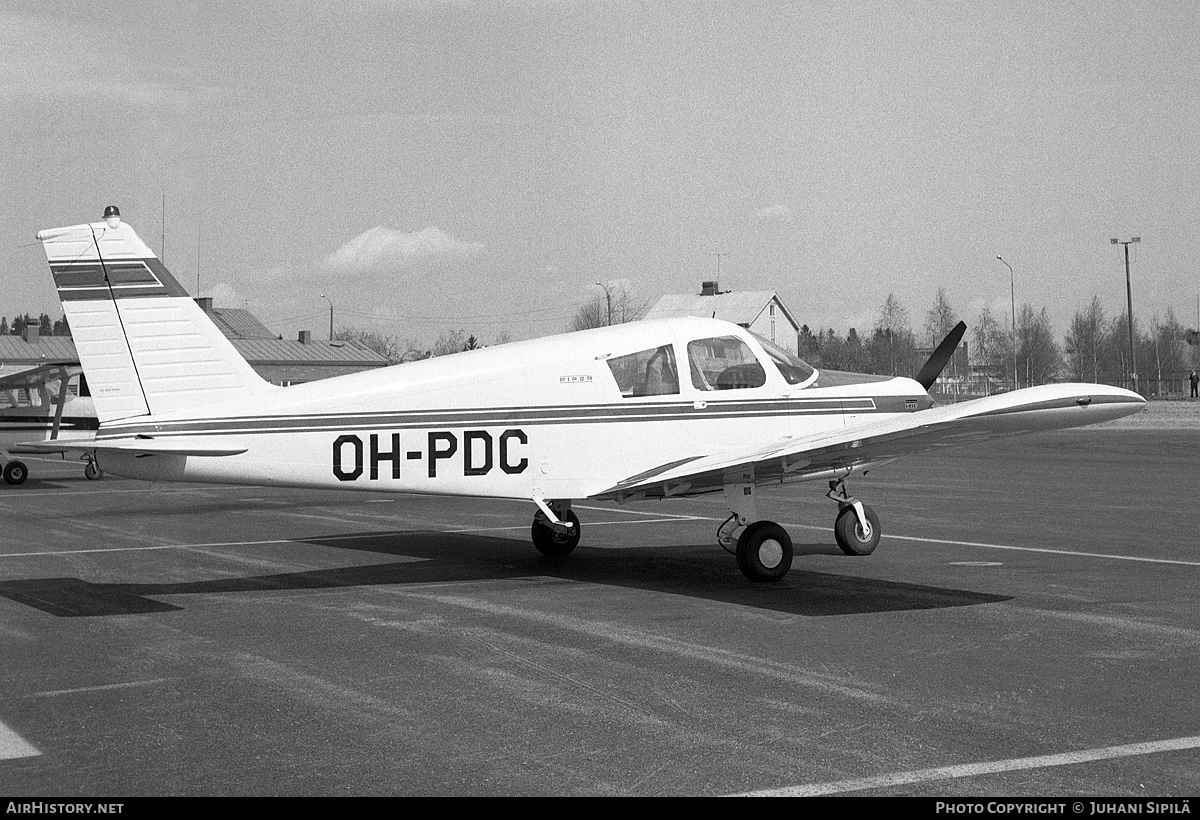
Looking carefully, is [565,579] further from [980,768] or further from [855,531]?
[980,768]

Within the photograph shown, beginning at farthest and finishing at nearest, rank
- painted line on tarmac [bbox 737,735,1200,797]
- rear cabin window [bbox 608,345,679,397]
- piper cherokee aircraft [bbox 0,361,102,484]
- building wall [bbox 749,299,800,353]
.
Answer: building wall [bbox 749,299,800,353], piper cherokee aircraft [bbox 0,361,102,484], rear cabin window [bbox 608,345,679,397], painted line on tarmac [bbox 737,735,1200,797]

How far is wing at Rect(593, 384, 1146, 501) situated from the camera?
29.2 feet

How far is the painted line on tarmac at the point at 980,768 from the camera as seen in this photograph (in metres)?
5.02

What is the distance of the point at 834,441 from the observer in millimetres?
10062

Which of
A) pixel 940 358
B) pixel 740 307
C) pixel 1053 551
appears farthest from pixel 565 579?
pixel 740 307

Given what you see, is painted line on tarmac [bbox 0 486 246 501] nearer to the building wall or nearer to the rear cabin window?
the rear cabin window

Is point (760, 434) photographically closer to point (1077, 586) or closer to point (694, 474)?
point (694, 474)

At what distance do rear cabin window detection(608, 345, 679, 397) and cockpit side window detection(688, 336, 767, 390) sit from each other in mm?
208

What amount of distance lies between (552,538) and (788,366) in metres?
3.14

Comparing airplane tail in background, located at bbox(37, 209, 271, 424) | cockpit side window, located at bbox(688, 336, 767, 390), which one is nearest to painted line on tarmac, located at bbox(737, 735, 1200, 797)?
cockpit side window, located at bbox(688, 336, 767, 390)

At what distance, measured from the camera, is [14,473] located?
2533 centimetres

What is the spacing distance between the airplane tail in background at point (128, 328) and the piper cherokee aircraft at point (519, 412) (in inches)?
0.5

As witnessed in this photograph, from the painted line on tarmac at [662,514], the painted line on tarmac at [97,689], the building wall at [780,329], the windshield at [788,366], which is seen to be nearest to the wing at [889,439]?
the windshield at [788,366]

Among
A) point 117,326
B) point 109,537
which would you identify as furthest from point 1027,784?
point 109,537
